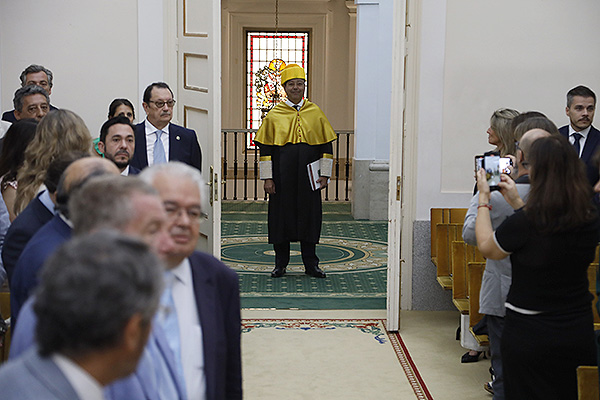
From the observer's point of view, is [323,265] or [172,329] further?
[323,265]

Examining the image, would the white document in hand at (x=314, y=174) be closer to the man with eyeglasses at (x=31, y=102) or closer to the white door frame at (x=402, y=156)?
the white door frame at (x=402, y=156)

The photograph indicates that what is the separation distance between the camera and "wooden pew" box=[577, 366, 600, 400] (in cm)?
303

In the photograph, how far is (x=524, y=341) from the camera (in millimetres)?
3324

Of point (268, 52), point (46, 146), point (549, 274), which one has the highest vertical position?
point (268, 52)

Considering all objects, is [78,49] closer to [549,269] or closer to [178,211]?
[549,269]

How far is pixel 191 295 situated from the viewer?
2.24 meters

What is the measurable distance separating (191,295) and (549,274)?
163 cm

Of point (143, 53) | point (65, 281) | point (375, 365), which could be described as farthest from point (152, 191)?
point (143, 53)

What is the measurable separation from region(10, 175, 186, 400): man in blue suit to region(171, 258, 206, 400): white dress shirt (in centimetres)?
25

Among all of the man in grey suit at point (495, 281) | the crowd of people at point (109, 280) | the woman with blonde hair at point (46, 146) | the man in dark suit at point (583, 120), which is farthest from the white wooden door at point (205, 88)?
the man in dark suit at point (583, 120)

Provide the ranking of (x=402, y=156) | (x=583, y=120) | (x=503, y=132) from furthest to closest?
(x=402, y=156) < (x=583, y=120) < (x=503, y=132)

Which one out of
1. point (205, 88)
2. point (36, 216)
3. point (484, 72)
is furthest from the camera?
point (484, 72)

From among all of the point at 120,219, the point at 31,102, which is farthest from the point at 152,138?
the point at 120,219

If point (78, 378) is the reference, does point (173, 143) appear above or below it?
above
